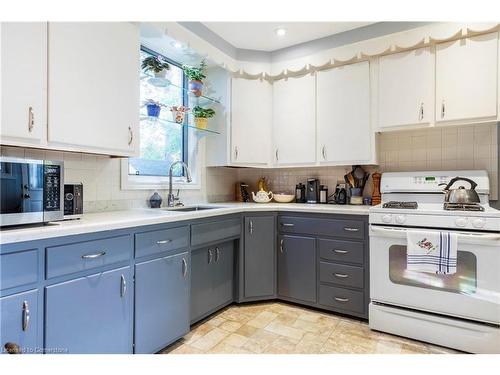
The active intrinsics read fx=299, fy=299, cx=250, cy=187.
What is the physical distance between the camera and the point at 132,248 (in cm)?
166

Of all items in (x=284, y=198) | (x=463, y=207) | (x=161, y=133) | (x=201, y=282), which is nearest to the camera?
(x=463, y=207)

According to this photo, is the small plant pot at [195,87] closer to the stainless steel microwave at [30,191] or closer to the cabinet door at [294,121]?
the cabinet door at [294,121]

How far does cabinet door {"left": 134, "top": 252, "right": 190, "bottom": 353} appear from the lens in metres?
1.70

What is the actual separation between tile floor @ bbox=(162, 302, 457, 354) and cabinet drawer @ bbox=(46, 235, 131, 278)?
2.59 feet

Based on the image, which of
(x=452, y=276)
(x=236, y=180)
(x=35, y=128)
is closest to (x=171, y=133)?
(x=236, y=180)

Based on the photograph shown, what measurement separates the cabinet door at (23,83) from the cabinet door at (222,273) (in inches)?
57.8

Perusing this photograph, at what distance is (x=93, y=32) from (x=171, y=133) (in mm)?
1189

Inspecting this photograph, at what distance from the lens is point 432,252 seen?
6.56 feet

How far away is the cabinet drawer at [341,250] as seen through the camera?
7.72ft

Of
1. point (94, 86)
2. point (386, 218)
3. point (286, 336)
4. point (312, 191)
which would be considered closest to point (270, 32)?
point (312, 191)

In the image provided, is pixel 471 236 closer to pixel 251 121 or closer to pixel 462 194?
pixel 462 194

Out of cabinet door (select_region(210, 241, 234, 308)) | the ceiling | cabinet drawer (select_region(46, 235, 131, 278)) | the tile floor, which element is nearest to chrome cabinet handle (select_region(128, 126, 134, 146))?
cabinet drawer (select_region(46, 235, 131, 278))

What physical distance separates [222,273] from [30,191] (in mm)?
1572

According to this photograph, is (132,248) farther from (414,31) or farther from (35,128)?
(414,31)
